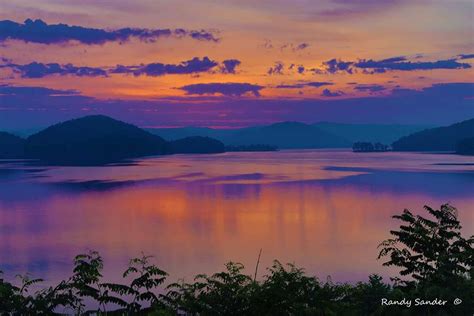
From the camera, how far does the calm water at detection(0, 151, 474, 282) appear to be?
31.1 meters

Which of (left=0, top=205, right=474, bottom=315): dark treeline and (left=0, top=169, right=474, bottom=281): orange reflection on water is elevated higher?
(left=0, top=205, right=474, bottom=315): dark treeline

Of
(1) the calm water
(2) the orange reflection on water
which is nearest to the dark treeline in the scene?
(1) the calm water

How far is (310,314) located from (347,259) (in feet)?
69.9

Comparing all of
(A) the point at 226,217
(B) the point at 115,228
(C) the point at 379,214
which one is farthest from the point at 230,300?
(C) the point at 379,214

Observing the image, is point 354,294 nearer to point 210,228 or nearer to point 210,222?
point 210,228

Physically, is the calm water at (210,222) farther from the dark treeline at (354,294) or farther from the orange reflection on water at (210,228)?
the dark treeline at (354,294)

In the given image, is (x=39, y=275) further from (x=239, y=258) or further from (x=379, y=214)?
(x=379, y=214)

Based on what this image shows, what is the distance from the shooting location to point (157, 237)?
38594 mm

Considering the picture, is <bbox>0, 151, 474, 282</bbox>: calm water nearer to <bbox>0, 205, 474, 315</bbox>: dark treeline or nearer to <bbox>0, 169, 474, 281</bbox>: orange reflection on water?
<bbox>0, 169, 474, 281</bbox>: orange reflection on water

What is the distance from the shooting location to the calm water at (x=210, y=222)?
102 ft

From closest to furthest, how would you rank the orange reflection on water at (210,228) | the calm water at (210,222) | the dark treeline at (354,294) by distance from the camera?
the dark treeline at (354,294), the orange reflection on water at (210,228), the calm water at (210,222)

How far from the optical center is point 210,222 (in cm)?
4566

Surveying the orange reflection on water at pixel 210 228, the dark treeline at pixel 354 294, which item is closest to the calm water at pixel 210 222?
the orange reflection on water at pixel 210 228

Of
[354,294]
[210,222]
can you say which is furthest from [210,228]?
[354,294]
